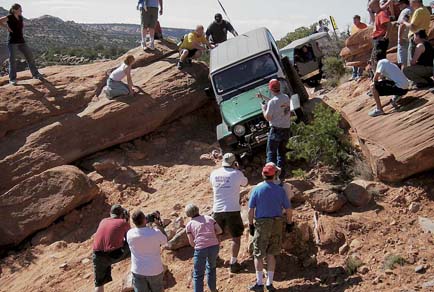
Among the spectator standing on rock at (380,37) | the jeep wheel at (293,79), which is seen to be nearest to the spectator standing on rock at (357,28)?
the spectator standing on rock at (380,37)

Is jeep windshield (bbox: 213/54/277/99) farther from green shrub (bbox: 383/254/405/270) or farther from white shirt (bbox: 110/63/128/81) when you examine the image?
green shrub (bbox: 383/254/405/270)

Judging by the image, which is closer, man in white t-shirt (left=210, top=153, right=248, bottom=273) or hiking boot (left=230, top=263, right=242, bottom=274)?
man in white t-shirt (left=210, top=153, right=248, bottom=273)

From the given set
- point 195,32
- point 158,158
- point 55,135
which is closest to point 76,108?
point 55,135

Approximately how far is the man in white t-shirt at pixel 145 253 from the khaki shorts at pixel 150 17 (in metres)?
7.88

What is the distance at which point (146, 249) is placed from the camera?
5.93 m

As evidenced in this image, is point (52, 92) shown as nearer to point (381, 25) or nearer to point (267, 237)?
point (381, 25)

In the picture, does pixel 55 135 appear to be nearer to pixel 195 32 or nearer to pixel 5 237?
pixel 5 237

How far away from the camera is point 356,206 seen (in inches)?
309

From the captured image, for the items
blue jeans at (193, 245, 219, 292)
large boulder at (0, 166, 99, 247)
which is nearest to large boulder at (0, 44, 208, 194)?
large boulder at (0, 166, 99, 247)

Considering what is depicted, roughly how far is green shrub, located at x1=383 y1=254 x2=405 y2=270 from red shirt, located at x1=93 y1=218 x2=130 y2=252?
10.6ft

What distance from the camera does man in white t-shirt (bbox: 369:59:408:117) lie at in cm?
831

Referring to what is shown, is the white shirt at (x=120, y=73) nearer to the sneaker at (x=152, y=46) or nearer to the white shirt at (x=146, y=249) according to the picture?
the sneaker at (x=152, y=46)

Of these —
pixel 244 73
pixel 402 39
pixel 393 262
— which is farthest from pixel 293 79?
pixel 393 262

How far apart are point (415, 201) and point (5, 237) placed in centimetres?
722
